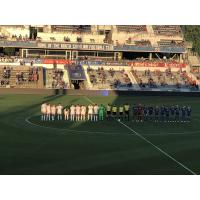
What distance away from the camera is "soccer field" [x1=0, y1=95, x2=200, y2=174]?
19.6 metres

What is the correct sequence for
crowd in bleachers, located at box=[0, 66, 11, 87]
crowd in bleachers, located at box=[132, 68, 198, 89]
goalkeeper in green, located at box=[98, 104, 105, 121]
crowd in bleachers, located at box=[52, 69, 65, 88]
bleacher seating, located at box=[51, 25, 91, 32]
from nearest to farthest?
1. goalkeeper in green, located at box=[98, 104, 105, 121]
2. crowd in bleachers, located at box=[0, 66, 11, 87]
3. crowd in bleachers, located at box=[52, 69, 65, 88]
4. crowd in bleachers, located at box=[132, 68, 198, 89]
5. bleacher seating, located at box=[51, 25, 91, 32]

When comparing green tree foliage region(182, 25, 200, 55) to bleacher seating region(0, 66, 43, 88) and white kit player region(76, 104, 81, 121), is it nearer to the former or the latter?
bleacher seating region(0, 66, 43, 88)

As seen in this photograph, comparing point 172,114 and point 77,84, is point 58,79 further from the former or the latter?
point 172,114

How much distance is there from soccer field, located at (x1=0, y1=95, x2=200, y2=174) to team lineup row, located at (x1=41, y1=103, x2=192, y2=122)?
93 centimetres

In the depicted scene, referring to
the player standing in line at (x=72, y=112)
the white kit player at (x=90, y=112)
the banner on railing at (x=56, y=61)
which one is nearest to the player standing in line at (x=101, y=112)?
the white kit player at (x=90, y=112)

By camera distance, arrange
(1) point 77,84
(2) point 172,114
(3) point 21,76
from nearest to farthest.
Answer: (2) point 172,114 → (3) point 21,76 → (1) point 77,84

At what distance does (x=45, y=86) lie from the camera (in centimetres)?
5956

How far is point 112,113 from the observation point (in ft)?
110

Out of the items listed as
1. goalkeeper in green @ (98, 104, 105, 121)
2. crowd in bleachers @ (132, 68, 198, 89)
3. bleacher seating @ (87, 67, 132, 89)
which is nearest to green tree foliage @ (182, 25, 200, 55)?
crowd in bleachers @ (132, 68, 198, 89)

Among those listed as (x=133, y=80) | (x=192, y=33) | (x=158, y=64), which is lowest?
(x=133, y=80)

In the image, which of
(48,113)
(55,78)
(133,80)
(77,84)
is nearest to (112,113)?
(48,113)

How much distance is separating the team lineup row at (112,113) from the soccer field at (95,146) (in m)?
0.93

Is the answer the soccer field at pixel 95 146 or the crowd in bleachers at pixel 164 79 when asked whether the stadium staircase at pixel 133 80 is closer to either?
the crowd in bleachers at pixel 164 79

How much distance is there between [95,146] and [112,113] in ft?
30.6
